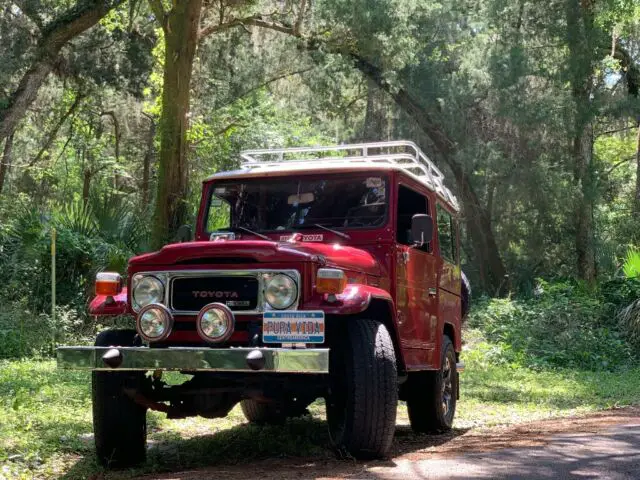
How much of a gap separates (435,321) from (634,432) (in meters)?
1.91

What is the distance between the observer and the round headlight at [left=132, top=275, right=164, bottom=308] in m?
6.46

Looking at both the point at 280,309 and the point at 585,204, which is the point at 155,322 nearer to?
the point at 280,309

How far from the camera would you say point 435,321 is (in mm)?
8414

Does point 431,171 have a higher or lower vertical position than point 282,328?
higher

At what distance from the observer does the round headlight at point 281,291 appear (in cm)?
616

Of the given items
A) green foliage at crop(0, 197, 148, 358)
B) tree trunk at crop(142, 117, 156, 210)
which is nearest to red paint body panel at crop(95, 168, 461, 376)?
green foliage at crop(0, 197, 148, 358)

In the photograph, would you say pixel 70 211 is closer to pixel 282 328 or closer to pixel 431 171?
pixel 431 171

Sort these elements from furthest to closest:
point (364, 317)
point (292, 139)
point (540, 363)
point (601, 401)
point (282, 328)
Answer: point (292, 139)
point (540, 363)
point (601, 401)
point (364, 317)
point (282, 328)

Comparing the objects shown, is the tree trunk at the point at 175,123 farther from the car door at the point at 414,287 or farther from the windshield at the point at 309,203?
the car door at the point at 414,287

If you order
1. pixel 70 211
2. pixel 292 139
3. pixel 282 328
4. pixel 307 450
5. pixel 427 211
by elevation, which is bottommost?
pixel 307 450

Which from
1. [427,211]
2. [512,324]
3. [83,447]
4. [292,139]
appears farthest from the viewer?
[292,139]

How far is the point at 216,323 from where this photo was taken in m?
6.06

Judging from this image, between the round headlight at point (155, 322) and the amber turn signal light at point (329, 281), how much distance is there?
103cm

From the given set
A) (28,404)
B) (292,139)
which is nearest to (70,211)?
(28,404)
